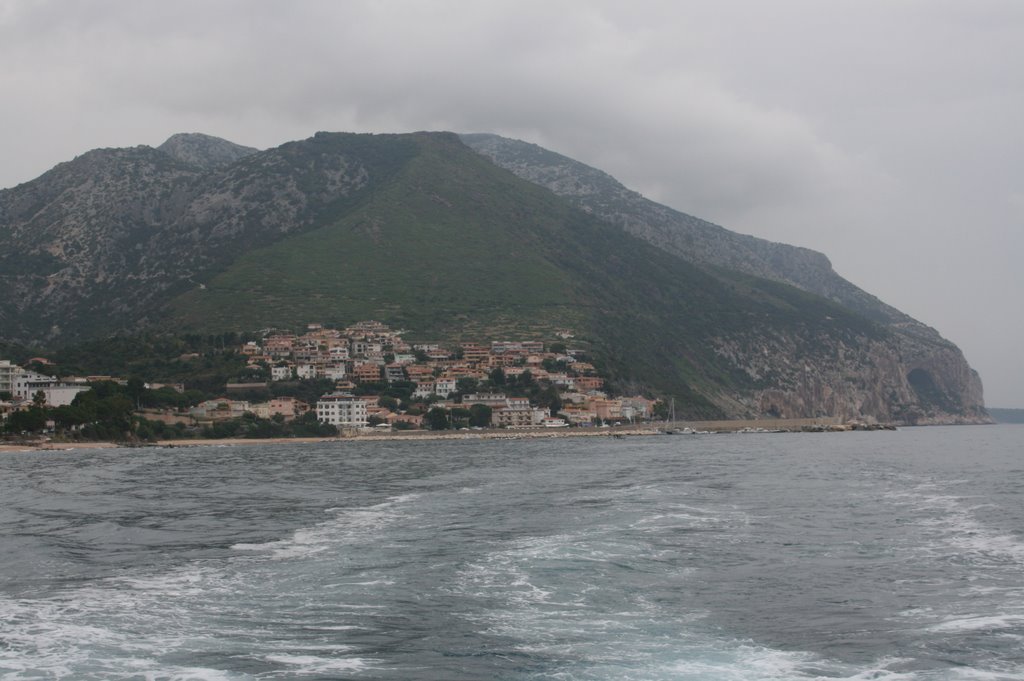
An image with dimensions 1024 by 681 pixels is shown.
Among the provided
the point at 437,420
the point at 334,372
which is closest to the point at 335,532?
the point at 437,420

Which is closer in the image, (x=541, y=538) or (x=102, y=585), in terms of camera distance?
(x=102, y=585)

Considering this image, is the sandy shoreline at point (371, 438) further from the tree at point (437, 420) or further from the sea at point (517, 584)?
the sea at point (517, 584)

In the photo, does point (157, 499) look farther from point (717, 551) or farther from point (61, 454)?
point (61, 454)

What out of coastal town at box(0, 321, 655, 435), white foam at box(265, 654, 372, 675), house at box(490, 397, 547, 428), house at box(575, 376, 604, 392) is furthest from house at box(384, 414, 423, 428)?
white foam at box(265, 654, 372, 675)

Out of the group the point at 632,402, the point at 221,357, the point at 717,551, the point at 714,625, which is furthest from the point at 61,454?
the point at 632,402

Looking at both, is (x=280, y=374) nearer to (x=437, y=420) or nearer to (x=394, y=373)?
(x=394, y=373)

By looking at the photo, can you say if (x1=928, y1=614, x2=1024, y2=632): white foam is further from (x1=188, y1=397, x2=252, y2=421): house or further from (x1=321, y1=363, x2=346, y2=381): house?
(x1=321, y1=363, x2=346, y2=381): house

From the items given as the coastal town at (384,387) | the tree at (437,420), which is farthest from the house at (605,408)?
the tree at (437,420)

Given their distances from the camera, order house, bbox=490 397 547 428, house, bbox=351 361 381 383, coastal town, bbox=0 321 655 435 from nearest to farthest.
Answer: coastal town, bbox=0 321 655 435 → house, bbox=490 397 547 428 → house, bbox=351 361 381 383
